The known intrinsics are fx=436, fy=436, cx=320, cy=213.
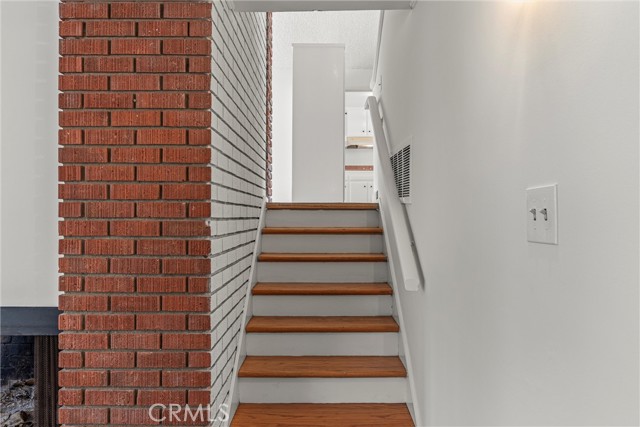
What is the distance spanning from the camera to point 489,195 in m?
1.20

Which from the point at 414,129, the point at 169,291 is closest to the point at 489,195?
the point at 414,129

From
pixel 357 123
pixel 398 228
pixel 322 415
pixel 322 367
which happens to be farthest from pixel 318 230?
pixel 357 123

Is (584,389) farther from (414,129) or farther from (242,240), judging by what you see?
(242,240)

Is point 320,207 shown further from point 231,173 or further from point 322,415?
point 322,415

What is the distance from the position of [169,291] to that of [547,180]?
132cm

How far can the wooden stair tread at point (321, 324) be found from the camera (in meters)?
2.38

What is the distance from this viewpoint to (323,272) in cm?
288

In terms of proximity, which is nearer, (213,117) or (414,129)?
(213,117)

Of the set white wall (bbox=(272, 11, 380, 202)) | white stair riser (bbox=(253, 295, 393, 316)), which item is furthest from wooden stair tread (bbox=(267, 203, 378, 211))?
white wall (bbox=(272, 11, 380, 202))

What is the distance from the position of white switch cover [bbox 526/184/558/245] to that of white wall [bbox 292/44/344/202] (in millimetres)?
3514

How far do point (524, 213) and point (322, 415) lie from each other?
5.09 ft

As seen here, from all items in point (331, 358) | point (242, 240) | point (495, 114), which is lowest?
point (331, 358)

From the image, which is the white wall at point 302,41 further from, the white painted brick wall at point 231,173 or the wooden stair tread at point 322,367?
the wooden stair tread at point 322,367

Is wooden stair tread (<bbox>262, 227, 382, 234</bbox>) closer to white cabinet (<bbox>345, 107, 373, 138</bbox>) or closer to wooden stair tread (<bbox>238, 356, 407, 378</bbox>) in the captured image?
wooden stair tread (<bbox>238, 356, 407, 378</bbox>)
